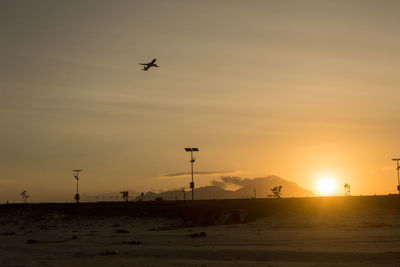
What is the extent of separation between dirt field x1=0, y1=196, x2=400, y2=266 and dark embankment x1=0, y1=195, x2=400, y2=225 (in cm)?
16

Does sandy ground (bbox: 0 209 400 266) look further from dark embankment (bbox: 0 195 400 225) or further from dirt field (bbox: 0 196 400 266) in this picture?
dark embankment (bbox: 0 195 400 225)

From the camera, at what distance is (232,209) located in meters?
81.6

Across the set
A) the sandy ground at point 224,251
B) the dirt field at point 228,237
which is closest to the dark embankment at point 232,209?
the dirt field at point 228,237

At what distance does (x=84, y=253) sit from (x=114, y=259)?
5121 mm

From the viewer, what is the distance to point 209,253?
37.0m

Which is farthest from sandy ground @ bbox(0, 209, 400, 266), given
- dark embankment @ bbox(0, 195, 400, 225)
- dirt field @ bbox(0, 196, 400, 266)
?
dark embankment @ bbox(0, 195, 400, 225)

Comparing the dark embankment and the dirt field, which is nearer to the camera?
the dirt field

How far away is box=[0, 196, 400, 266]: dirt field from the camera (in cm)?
3412

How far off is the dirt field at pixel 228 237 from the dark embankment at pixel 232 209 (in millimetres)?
165

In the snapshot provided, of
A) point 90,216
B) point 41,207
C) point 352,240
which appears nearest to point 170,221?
point 90,216

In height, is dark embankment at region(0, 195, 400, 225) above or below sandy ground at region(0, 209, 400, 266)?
above

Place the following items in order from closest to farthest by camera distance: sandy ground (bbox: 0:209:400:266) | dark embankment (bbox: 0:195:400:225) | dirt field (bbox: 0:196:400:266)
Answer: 1. sandy ground (bbox: 0:209:400:266)
2. dirt field (bbox: 0:196:400:266)
3. dark embankment (bbox: 0:195:400:225)

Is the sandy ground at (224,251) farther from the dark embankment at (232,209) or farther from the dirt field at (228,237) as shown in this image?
the dark embankment at (232,209)

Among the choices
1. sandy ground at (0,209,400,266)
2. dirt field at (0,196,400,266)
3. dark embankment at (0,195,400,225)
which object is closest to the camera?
sandy ground at (0,209,400,266)
